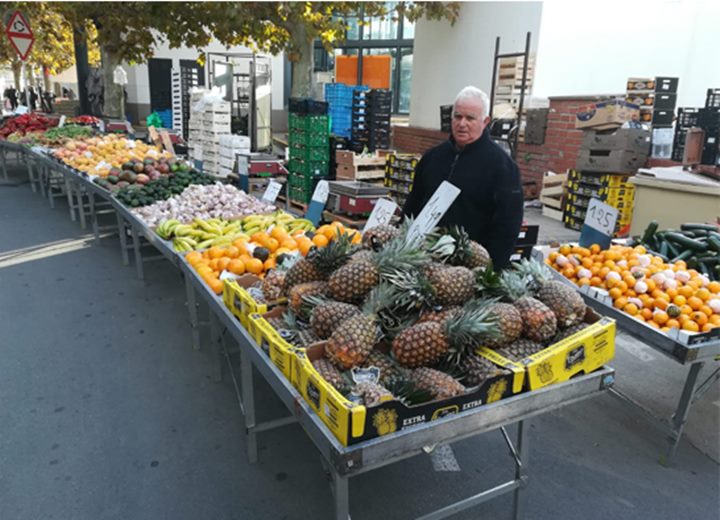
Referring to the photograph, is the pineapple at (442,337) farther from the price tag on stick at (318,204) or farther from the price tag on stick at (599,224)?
the price tag on stick at (318,204)

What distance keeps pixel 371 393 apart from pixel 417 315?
47 centimetres

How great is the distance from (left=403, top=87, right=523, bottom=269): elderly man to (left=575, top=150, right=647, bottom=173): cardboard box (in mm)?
5374

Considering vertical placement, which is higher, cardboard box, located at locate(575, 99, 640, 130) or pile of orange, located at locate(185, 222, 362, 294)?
cardboard box, located at locate(575, 99, 640, 130)

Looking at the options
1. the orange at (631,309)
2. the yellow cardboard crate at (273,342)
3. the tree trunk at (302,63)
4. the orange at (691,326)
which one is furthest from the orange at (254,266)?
the tree trunk at (302,63)

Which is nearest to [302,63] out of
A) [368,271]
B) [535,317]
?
[368,271]

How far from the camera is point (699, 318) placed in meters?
3.13

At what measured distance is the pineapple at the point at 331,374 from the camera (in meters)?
1.88

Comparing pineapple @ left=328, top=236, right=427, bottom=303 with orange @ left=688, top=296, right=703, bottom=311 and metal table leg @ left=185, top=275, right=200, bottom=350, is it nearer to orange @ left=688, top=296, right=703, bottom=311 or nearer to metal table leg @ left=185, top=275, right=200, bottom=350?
orange @ left=688, top=296, right=703, bottom=311

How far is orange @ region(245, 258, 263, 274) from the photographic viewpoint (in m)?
3.57

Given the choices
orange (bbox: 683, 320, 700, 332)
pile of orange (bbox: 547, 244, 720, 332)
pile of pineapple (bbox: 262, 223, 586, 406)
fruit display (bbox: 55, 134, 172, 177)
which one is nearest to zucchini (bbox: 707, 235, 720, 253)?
pile of orange (bbox: 547, 244, 720, 332)

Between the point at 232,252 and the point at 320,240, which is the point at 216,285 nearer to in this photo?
the point at 232,252

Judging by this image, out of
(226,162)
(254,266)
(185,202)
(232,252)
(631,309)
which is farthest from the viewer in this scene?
(226,162)

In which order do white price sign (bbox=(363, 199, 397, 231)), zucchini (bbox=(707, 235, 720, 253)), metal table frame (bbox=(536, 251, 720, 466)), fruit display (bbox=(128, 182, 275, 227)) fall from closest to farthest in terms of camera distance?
metal table frame (bbox=(536, 251, 720, 466))
white price sign (bbox=(363, 199, 397, 231))
zucchini (bbox=(707, 235, 720, 253))
fruit display (bbox=(128, 182, 275, 227))

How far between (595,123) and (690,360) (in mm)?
6242
